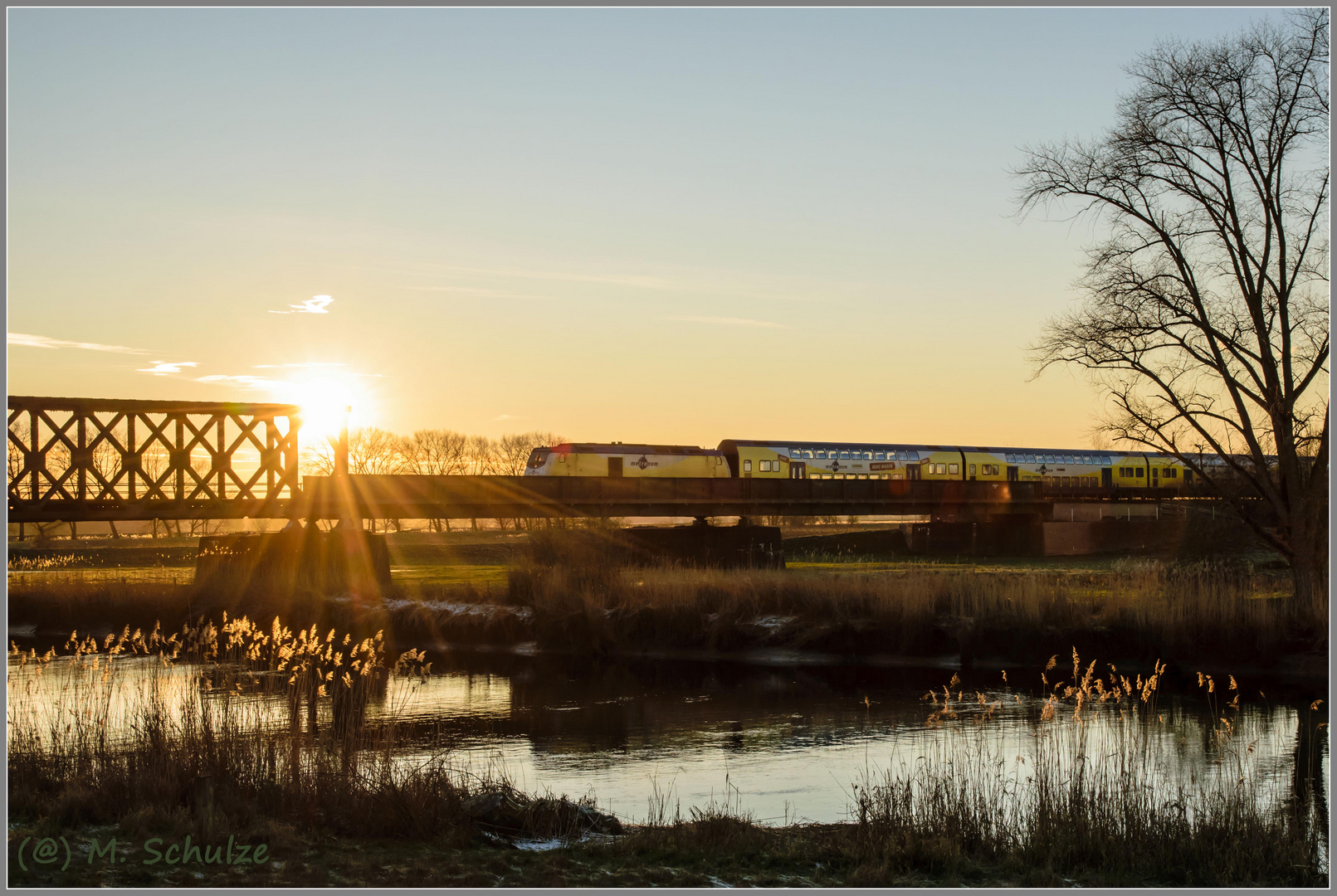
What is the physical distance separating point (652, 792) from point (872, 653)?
14399mm

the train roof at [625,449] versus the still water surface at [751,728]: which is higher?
the train roof at [625,449]

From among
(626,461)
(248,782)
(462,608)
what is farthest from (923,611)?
(626,461)

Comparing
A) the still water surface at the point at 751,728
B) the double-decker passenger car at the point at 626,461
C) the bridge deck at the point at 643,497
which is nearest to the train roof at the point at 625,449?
the double-decker passenger car at the point at 626,461

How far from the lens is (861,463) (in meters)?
63.6

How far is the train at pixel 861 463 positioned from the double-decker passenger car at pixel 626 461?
4cm

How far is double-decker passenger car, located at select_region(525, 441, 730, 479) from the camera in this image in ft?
188

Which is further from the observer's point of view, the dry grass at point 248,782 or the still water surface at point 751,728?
the still water surface at point 751,728

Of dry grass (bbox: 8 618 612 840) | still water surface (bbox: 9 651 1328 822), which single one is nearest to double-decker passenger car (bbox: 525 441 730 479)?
still water surface (bbox: 9 651 1328 822)

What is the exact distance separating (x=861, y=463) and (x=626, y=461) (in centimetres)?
1390

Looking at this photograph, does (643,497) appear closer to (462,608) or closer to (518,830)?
(462,608)

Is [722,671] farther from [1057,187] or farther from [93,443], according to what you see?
[93,443]

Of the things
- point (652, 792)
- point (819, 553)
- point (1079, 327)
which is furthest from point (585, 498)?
point (652, 792)

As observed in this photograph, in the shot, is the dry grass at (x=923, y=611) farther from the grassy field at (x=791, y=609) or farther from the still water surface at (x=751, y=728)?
the still water surface at (x=751, y=728)

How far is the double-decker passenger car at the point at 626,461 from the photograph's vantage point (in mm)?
57188
